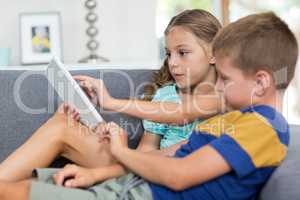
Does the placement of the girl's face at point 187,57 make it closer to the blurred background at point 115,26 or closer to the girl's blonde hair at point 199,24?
the girl's blonde hair at point 199,24

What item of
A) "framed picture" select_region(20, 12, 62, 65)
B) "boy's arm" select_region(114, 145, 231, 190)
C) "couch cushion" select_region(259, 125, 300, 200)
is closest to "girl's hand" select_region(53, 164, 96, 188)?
"boy's arm" select_region(114, 145, 231, 190)

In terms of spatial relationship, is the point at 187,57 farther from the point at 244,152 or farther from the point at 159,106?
the point at 244,152

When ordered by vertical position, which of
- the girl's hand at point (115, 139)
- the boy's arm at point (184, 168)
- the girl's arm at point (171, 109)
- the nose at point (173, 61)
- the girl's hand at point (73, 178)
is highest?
the nose at point (173, 61)

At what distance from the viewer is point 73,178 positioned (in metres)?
1.13

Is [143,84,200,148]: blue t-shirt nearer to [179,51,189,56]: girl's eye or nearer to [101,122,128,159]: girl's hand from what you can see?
[179,51,189,56]: girl's eye

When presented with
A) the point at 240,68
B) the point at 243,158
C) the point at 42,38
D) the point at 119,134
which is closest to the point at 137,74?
the point at 119,134

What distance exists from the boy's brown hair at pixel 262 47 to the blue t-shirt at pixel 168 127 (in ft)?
1.46

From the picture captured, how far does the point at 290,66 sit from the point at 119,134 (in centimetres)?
43

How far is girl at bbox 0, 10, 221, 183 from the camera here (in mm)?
1383

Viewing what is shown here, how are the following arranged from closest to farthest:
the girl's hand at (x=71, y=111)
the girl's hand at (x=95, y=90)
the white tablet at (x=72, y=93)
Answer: the white tablet at (x=72, y=93) → the girl's hand at (x=71, y=111) → the girl's hand at (x=95, y=90)

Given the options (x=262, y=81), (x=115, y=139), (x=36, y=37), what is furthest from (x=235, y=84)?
(x=36, y=37)

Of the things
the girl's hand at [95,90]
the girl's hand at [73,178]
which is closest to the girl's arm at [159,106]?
the girl's hand at [95,90]

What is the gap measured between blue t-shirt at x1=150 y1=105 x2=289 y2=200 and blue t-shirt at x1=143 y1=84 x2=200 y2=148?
396mm

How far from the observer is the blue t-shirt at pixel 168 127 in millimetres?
1543
